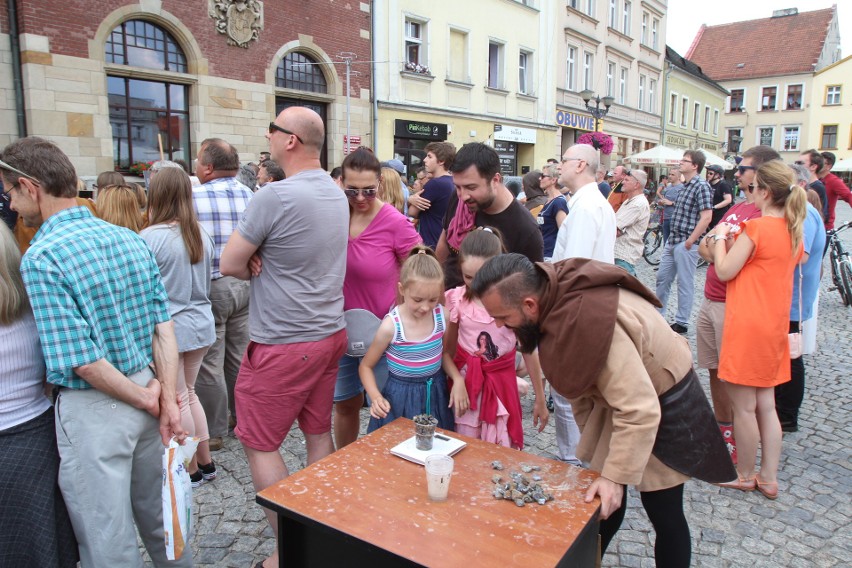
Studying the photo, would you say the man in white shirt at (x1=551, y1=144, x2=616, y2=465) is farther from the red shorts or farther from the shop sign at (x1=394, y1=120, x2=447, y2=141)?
the shop sign at (x1=394, y1=120, x2=447, y2=141)

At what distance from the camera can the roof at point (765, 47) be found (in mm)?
47031

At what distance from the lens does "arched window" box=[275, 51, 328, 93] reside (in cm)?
1354

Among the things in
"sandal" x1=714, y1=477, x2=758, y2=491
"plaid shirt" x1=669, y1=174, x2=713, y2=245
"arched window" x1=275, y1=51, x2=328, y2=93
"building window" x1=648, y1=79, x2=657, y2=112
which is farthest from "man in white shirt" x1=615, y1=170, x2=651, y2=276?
"building window" x1=648, y1=79, x2=657, y2=112

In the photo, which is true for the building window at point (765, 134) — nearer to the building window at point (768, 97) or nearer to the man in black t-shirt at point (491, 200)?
the building window at point (768, 97)

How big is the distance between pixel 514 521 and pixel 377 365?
1.53 metres

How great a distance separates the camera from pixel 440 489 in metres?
1.90

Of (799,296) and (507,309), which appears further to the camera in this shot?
(799,296)

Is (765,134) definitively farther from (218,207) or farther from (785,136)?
(218,207)

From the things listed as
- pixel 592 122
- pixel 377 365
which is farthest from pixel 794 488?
pixel 592 122

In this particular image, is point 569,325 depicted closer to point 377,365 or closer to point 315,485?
point 315,485

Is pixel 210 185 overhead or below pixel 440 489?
overhead

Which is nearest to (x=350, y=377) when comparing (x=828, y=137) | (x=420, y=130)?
(x=420, y=130)

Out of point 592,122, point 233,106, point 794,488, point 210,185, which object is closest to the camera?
point 794,488

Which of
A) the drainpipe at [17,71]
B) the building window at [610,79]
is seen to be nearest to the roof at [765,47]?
the building window at [610,79]
